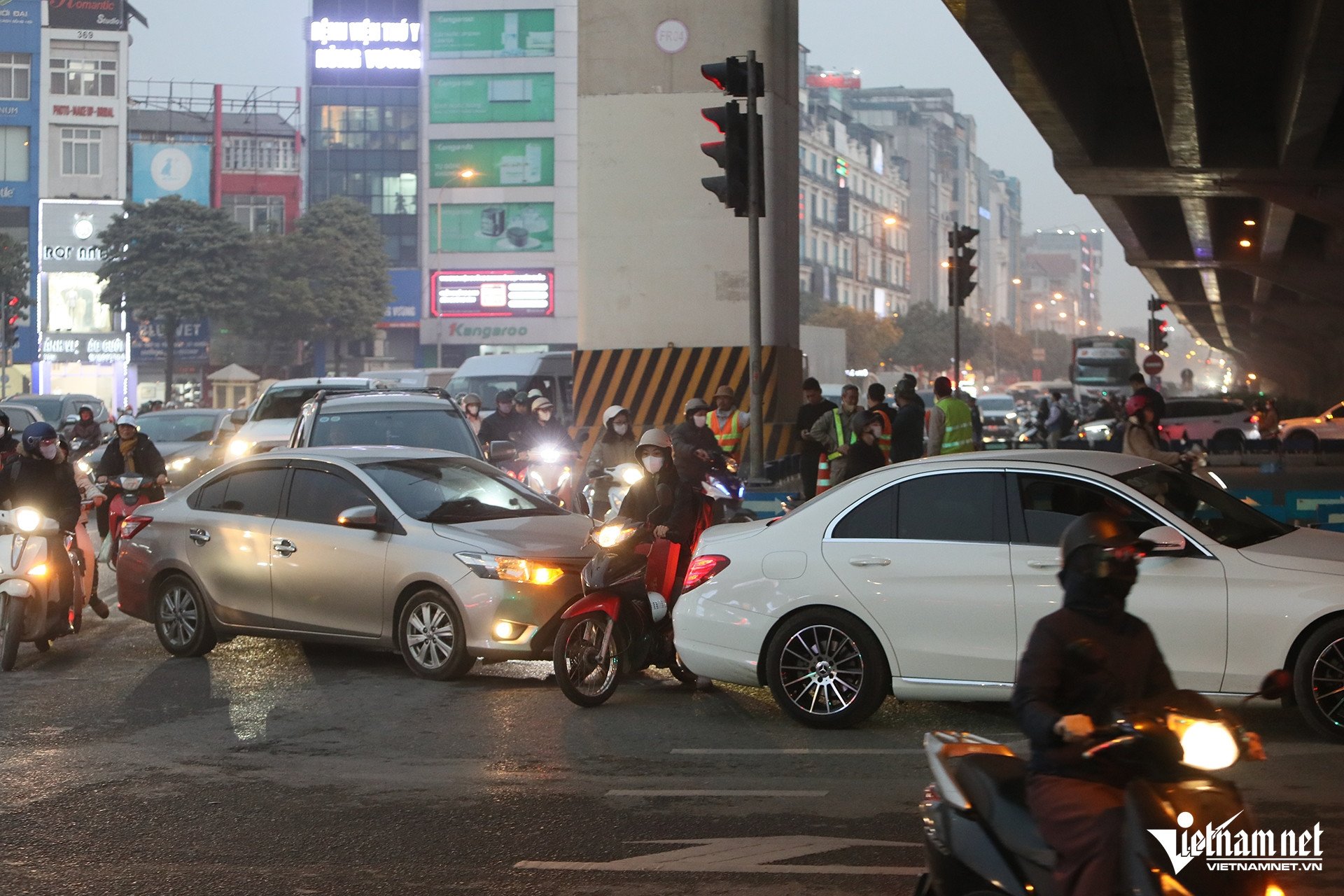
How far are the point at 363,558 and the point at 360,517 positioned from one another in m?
0.36

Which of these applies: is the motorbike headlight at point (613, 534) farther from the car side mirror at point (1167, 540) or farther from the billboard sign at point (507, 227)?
the billboard sign at point (507, 227)

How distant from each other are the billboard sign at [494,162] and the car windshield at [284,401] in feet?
197

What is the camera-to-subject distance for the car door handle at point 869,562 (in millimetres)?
8430

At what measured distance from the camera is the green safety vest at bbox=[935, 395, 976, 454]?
1859cm

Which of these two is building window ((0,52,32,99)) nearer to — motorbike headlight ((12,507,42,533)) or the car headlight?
motorbike headlight ((12,507,42,533))

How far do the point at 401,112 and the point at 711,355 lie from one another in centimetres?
7074

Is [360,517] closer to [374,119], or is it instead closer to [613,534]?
[613,534]

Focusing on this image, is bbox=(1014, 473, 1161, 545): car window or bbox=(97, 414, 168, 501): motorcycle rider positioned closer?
bbox=(1014, 473, 1161, 545): car window

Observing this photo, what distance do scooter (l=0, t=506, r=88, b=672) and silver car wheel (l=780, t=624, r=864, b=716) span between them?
17.8ft

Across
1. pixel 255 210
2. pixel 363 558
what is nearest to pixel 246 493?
pixel 363 558

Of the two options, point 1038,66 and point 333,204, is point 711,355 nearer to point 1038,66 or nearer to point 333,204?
point 1038,66

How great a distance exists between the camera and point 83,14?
7388 centimetres

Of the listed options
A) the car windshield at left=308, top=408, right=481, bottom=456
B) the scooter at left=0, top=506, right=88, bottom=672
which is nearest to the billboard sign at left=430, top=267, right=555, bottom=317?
the car windshield at left=308, top=408, right=481, bottom=456

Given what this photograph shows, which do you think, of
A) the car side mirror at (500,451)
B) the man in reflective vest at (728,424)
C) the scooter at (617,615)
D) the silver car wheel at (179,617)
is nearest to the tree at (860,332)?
the man in reflective vest at (728,424)
